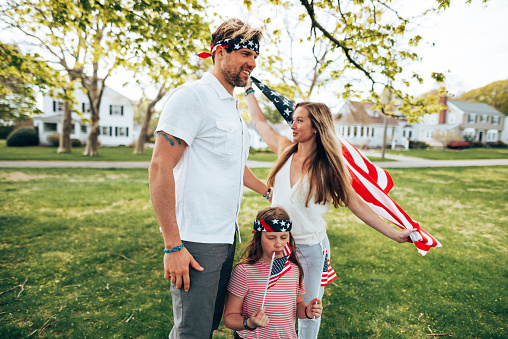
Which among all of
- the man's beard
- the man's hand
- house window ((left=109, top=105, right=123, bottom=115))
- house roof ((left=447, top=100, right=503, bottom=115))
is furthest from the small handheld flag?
house roof ((left=447, top=100, right=503, bottom=115))

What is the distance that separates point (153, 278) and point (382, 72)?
5.93 metres

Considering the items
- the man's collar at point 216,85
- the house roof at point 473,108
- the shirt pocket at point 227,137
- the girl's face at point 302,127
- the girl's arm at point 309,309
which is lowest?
the girl's arm at point 309,309

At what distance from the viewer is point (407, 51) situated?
6172 millimetres

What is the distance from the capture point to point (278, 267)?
235 centimetres

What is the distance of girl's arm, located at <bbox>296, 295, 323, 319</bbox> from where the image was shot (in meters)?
2.33

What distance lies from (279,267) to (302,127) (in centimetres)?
122

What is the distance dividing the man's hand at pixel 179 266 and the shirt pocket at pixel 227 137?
27.7 inches

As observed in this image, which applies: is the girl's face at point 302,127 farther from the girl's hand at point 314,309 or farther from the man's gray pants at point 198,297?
the girl's hand at point 314,309

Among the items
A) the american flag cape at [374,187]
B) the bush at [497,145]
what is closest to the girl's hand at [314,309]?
the american flag cape at [374,187]

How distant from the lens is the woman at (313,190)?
8.50 ft

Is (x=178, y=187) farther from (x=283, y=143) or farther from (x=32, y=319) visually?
(x=32, y=319)

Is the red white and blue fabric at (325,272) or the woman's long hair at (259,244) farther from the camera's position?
the red white and blue fabric at (325,272)

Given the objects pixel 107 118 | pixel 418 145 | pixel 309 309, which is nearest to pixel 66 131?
pixel 107 118

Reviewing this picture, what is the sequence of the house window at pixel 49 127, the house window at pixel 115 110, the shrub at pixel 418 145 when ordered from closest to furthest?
1. the house window at pixel 49 127
2. the house window at pixel 115 110
3. the shrub at pixel 418 145
